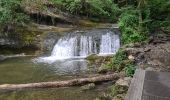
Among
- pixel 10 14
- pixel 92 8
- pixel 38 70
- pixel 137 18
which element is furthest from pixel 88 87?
pixel 92 8

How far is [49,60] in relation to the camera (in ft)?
55.7

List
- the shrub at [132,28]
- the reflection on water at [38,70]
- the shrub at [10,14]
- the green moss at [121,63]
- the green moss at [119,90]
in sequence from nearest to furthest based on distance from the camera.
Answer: the green moss at [119,90]
the green moss at [121,63]
the reflection on water at [38,70]
the shrub at [132,28]
the shrub at [10,14]

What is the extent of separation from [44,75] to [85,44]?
21.7 ft

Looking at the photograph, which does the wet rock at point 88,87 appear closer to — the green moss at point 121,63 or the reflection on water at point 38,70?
the green moss at point 121,63

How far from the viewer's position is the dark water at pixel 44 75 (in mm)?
9852

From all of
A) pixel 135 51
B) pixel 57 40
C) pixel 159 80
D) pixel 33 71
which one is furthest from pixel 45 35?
pixel 159 80

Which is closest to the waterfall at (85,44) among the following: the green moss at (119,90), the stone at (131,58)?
the stone at (131,58)

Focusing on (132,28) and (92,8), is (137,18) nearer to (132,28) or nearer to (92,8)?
(132,28)

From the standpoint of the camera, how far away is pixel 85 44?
63.1ft

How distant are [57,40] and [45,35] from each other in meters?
0.96

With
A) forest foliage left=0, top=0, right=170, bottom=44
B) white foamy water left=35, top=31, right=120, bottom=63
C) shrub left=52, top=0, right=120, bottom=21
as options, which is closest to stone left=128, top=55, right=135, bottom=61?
A: forest foliage left=0, top=0, right=170, bottom=44

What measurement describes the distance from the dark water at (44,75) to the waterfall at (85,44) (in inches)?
81.6

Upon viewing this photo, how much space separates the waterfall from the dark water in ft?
6.80

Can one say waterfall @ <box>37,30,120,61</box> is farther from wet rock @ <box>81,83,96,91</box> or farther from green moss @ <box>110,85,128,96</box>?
green moss @ <box>110,85,128,96</box>
